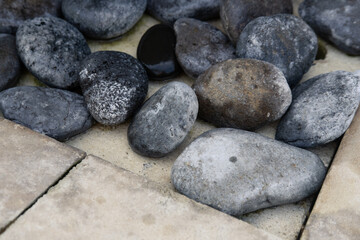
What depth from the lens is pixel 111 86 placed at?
225 centimetres

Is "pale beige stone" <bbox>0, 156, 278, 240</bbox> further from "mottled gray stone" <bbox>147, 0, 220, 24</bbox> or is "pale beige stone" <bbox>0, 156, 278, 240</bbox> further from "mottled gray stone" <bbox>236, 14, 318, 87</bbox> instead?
"mottled gray stone" <bbox>147, 0, 220, 24</bbox>

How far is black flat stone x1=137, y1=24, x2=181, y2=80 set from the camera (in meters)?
2.56

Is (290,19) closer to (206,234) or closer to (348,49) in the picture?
(348,49)

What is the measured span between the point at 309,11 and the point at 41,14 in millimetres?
1646

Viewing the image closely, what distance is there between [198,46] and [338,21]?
0.87 m

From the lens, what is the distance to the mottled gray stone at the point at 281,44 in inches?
96.3

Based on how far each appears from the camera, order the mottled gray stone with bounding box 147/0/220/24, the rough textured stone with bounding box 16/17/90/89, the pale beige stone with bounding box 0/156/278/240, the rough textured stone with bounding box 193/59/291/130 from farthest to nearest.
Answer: the mottled gray stone with bounding box 147/0/220/24, the rough textured stone with bounding box 16/17/90/89, the rough textured stone with bounding box 193/59/291/130, the pale beige stone with bounding box 0/156/278/240

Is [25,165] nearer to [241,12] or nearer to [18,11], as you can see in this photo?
[18,11]

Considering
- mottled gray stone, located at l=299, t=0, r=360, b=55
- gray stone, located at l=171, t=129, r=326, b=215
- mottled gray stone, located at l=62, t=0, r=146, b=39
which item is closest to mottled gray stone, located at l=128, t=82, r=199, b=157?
gray stone, located at l=171, t=129, r=326, b=215

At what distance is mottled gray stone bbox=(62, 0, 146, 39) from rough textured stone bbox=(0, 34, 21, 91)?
0.40 metres

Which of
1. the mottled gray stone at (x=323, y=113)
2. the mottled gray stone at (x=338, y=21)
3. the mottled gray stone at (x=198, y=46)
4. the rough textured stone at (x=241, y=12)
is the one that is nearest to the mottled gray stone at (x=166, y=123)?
the mottled gray stone at (x=198, y=46)

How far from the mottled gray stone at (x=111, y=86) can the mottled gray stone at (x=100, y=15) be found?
0.41 m

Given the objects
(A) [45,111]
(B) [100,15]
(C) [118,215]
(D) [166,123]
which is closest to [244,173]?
(D) [166,123]

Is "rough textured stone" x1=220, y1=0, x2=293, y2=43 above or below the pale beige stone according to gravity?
above
